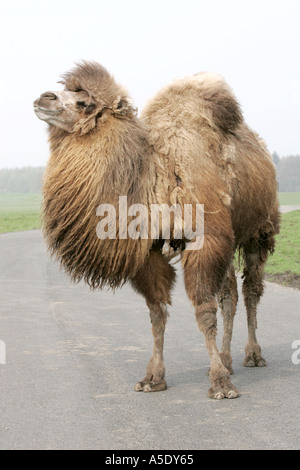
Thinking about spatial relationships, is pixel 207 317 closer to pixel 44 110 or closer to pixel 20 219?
pixel 44 110

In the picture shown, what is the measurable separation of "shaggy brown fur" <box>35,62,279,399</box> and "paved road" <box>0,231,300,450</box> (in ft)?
1.28

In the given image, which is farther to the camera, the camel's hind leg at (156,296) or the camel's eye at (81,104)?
the camel's hind leg at (156,296)

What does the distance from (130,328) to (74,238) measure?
360 cm

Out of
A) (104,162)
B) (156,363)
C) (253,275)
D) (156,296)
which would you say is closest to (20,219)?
(253,275)

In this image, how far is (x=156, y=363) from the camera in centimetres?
619

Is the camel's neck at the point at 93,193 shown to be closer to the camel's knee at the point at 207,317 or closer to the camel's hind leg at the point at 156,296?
the camel's hind leg at the point at 156,296

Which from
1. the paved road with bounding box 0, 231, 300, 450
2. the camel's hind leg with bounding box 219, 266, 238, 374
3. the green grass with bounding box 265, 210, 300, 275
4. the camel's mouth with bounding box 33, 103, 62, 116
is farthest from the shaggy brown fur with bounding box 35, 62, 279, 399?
the green grass with bounding box 265, 210, 300, 275

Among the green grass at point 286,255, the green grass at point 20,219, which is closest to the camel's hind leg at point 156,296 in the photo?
the green grass at point 20,219

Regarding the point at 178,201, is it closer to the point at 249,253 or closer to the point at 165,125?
the point at 165,125

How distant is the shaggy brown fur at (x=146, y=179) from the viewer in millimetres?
5578

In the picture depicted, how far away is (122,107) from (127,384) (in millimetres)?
2404

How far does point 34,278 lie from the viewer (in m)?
14.9
